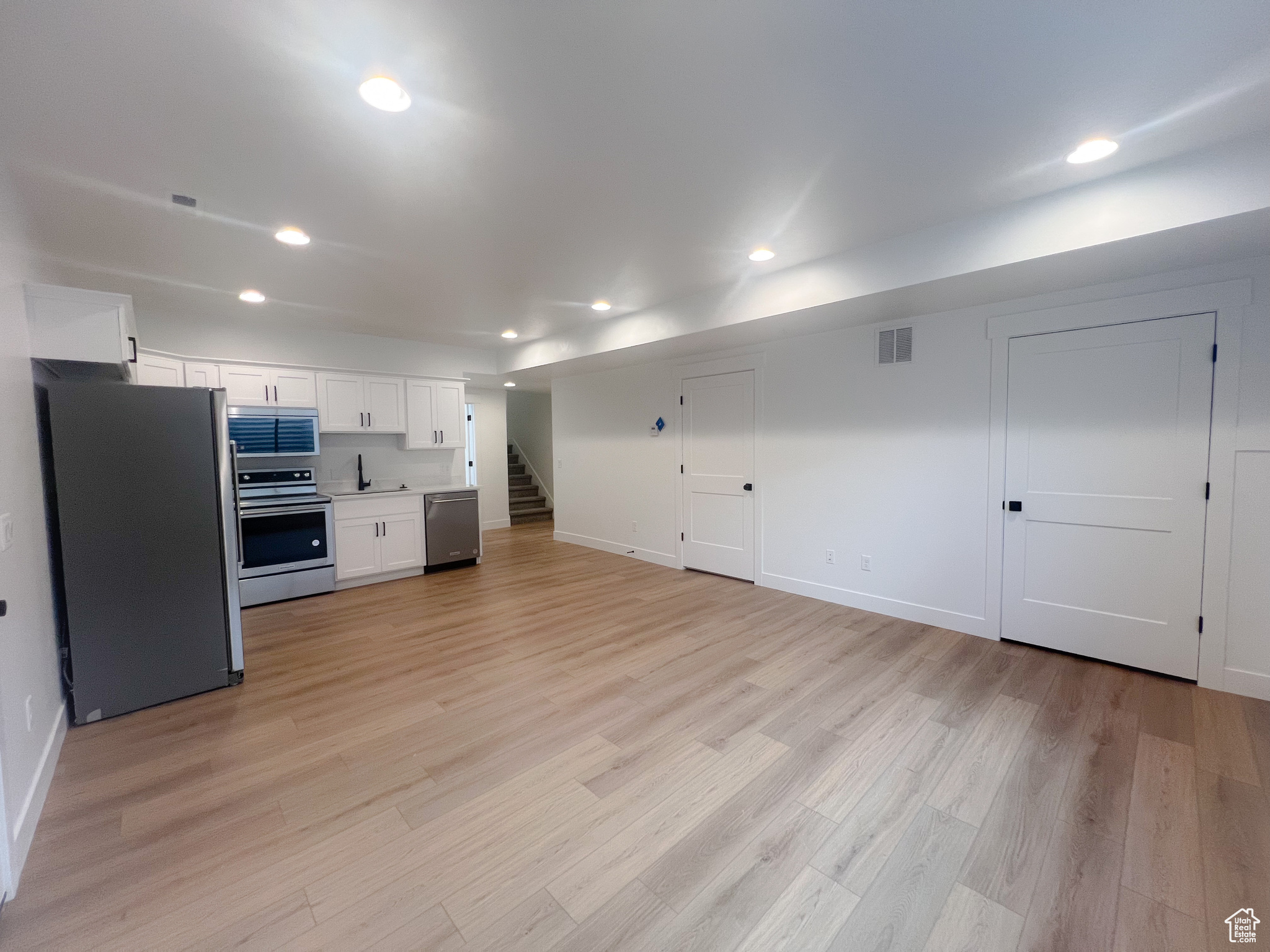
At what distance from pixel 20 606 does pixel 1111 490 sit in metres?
5.60

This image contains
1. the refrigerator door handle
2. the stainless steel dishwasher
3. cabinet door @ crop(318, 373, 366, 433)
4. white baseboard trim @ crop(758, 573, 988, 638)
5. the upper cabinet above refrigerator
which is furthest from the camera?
the stainless steel dishwasher

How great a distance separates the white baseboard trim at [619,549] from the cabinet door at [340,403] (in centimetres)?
300

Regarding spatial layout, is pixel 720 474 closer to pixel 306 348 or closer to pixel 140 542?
pixel 140 542

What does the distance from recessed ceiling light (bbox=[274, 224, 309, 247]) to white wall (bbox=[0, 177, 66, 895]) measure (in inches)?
39.5

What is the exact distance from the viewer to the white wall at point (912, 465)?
8.90 feet

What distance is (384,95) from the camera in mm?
1739

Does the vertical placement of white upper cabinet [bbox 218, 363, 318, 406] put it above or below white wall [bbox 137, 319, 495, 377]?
below

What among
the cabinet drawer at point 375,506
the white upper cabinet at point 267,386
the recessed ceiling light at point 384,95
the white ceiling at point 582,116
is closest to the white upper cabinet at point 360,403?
the white upper cabinet at point 267,386

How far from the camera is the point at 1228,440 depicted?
9.00 feet

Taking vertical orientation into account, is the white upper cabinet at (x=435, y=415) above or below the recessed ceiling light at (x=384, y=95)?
below

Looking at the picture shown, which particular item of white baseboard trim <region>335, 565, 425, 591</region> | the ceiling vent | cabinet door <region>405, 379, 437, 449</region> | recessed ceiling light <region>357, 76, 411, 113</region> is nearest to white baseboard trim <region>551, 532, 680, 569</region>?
white baseboard trim <region>335, 565, 425, 591</region>

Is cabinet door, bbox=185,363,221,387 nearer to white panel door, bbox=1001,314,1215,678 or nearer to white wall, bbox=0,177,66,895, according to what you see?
white wall, bbox=0,177,66,895

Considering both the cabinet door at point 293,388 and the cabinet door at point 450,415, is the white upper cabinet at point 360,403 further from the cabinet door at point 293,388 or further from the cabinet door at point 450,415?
the cabinet door at point 450,415

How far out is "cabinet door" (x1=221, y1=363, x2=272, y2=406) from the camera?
4598 mm
